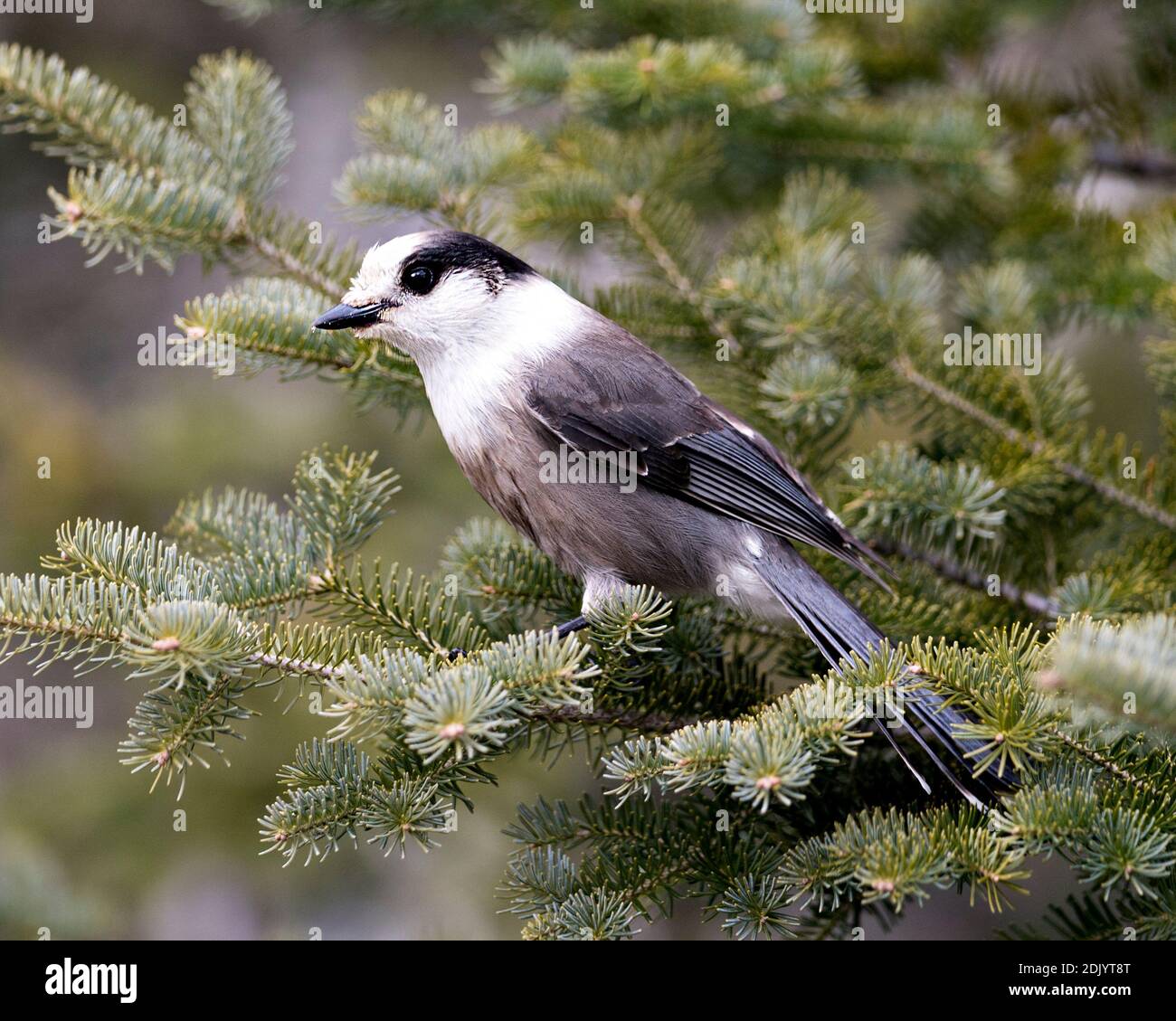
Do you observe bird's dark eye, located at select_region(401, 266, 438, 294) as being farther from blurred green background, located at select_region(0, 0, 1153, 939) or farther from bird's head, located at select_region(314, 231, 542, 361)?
blurred green background, located at select_region(0, 0, 1153, 939)

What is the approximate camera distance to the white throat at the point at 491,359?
125 inches

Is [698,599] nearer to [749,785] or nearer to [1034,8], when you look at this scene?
[749,785]

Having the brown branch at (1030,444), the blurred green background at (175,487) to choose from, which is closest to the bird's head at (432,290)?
the blurred green background at (175,487)

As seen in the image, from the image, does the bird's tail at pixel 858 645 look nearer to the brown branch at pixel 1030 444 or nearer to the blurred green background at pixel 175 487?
the brown branch at pixel 1030 444

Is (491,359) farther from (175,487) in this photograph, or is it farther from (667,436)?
(175,487)

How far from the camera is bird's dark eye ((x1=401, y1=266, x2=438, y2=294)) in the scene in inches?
125

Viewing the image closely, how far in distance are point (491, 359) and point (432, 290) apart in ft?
0.85

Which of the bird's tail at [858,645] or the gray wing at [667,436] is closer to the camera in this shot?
the bird's tail at [858,645]

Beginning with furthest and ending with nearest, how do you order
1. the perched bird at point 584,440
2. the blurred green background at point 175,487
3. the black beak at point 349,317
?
the blurred green background at point 175,487, the perched bird at point 584,440, the black beak at point 349,317

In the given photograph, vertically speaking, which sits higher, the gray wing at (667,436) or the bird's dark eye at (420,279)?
the bird's dark eye at (420,279)

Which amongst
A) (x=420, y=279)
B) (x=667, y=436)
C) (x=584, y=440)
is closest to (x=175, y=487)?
(x=420, y=279)

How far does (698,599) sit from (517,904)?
1216 millimetres

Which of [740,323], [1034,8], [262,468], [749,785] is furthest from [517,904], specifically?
A: [1034,8]

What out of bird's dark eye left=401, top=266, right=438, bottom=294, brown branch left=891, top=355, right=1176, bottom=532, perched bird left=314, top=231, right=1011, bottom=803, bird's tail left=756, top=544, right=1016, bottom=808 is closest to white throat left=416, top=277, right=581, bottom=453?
perched bird left=314, top=231, right=1011, bottom=803
